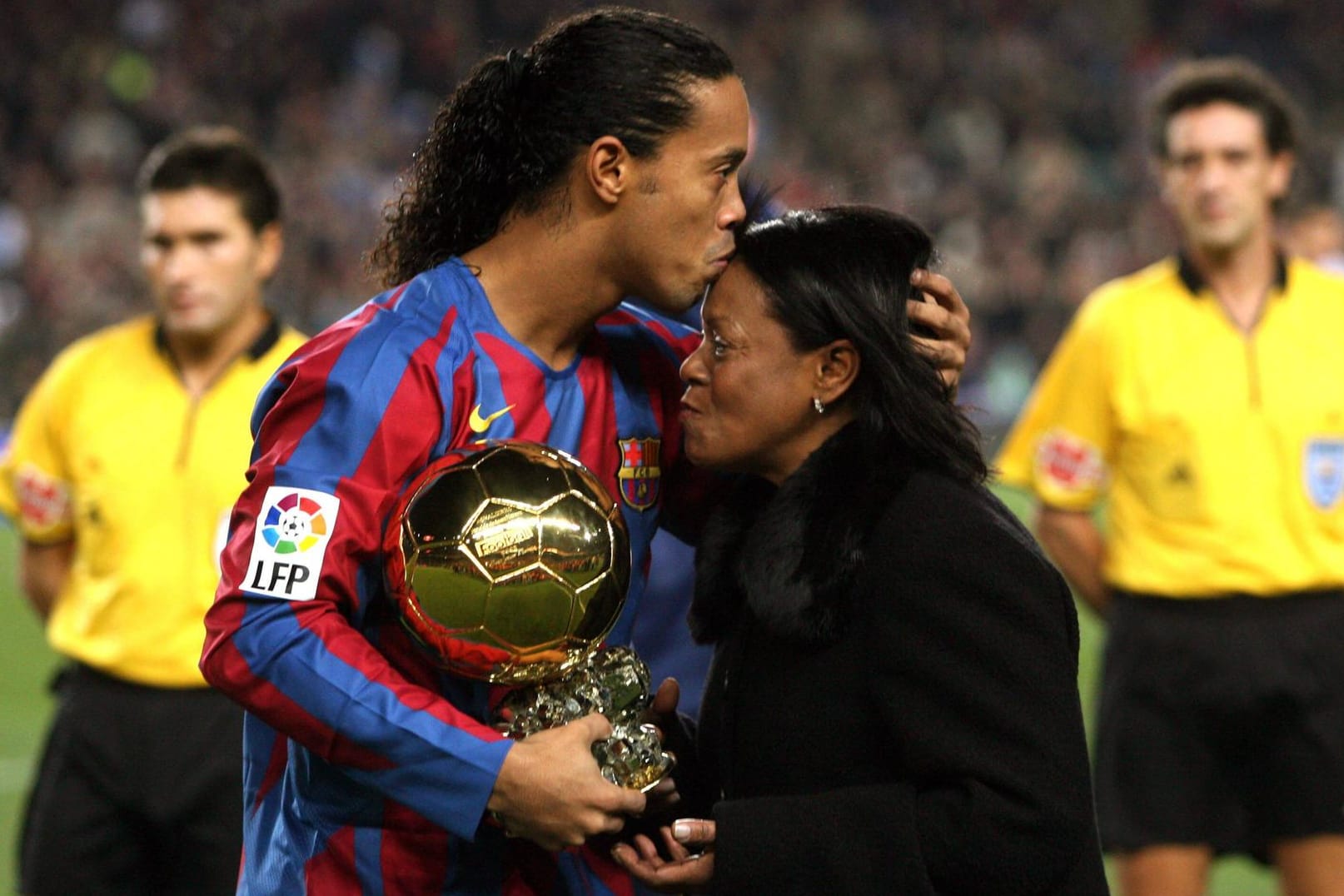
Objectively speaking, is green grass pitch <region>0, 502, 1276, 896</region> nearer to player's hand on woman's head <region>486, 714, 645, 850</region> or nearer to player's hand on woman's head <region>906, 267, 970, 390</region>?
player's hand on woman's head <region>906, 267, 970, 390</region>

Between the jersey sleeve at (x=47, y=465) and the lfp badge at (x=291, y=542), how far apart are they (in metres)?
2.39

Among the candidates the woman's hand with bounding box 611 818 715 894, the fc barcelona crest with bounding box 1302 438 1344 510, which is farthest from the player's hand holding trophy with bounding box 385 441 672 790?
the fc barcelona crest with bounding box 1302 438 1344 510

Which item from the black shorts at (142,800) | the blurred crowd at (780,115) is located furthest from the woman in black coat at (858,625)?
the blurred crowd at (780,115)

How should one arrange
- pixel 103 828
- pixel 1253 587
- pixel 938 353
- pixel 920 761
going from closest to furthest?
pixel 920 761 → pixel 938 353 → pixel 103 828 → pixel 1253 587

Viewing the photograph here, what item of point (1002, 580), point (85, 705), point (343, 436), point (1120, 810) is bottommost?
point (1120, 810)

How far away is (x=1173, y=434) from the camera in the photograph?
4473 millimetres

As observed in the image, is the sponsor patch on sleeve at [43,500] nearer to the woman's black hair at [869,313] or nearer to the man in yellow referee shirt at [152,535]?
the man in yellow referee shirt at [152,535]

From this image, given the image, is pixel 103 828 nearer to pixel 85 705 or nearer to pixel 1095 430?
pixel 85 705

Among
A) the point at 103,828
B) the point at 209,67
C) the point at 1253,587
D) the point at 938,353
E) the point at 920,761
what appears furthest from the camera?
the point at 209,67

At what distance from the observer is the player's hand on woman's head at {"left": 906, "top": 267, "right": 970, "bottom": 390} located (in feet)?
7.80

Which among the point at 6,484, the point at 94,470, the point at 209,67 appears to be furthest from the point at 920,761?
the point at 209,67

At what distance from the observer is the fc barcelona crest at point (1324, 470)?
4.42m

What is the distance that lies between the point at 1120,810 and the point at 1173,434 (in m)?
0.92

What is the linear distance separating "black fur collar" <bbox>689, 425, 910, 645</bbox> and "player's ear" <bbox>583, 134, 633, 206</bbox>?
44cm
